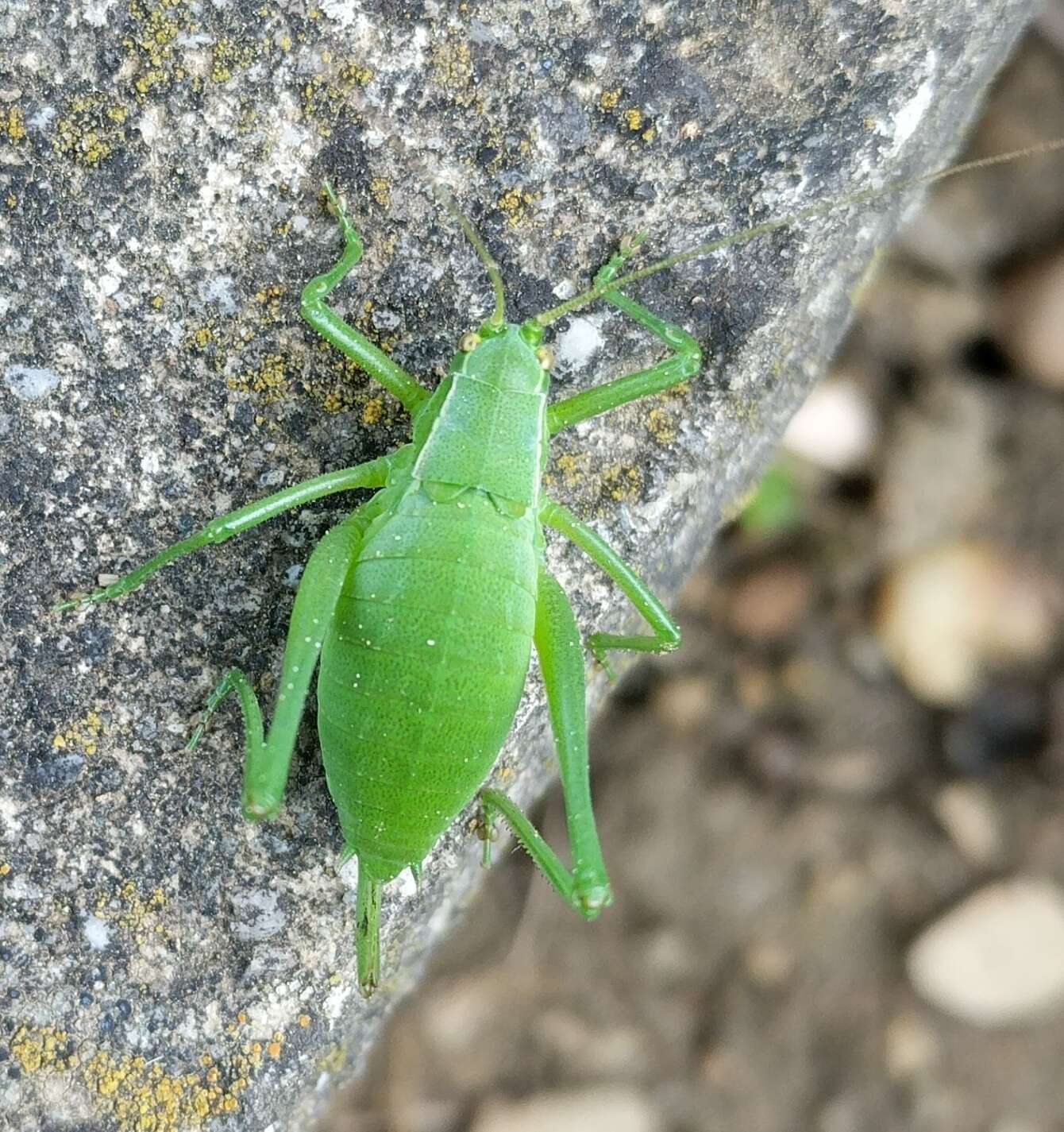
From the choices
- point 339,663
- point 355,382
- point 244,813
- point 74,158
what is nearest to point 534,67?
point 355,382

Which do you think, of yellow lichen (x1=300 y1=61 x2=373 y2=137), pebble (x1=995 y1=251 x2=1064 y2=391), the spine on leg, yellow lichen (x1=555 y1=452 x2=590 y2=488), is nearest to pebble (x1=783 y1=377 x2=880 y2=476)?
pebble (x1=995 y1=251 x2=1064 y2=391)

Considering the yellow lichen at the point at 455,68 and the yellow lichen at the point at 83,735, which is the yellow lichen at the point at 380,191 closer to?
the yellow lichen at the point at 455,68

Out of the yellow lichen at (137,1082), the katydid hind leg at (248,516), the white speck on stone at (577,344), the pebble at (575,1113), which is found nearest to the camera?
the katydid hind leg at (248,516)

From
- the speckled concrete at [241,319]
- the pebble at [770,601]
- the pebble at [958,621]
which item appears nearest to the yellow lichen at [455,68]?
the speckled concrete at [241,319]

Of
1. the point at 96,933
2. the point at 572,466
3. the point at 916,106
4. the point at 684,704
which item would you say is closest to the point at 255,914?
the point at 96,933

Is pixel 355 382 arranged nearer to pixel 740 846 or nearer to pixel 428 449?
pixel 428 449

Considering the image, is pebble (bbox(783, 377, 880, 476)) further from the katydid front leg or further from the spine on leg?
the spine on leg
